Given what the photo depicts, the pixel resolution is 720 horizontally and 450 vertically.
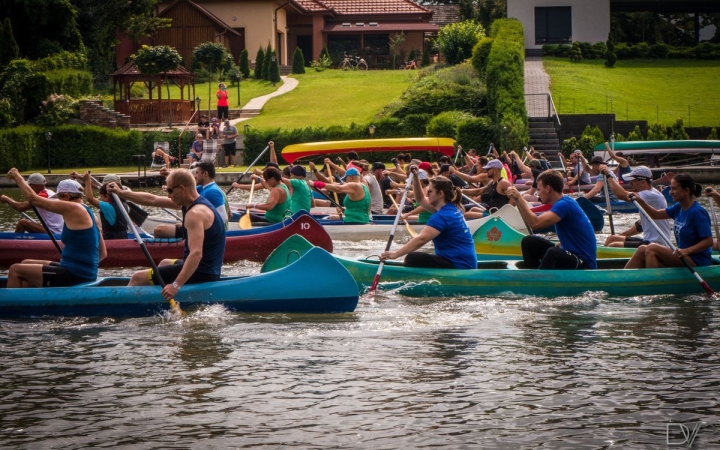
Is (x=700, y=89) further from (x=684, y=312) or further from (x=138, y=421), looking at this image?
(x=138, y=421)

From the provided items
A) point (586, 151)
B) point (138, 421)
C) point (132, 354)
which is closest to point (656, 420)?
point (138, 421)

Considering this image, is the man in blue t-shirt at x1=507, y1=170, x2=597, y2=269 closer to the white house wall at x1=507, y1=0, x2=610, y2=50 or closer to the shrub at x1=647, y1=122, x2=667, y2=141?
the shrub at x1=647, y1=122, x2=667, y2=141

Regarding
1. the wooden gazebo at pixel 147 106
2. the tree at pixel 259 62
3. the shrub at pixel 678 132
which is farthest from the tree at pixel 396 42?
the shrub at pixel 678 132

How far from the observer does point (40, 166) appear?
1489 inches

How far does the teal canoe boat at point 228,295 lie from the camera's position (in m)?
10.4

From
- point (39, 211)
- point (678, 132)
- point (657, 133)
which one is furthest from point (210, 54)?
point (39, 211)

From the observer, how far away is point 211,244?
10078 millimetres

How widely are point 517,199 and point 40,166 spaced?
30.1 m

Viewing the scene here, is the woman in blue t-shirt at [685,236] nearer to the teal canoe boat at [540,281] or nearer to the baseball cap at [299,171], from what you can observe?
the teal canoe boat at [540,281]

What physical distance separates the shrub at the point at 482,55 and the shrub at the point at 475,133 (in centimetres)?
643

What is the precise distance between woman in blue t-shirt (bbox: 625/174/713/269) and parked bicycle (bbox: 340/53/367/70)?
155 feet

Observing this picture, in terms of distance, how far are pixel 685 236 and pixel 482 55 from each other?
1200 inches

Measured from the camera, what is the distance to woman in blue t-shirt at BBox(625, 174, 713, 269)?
11375 mm
